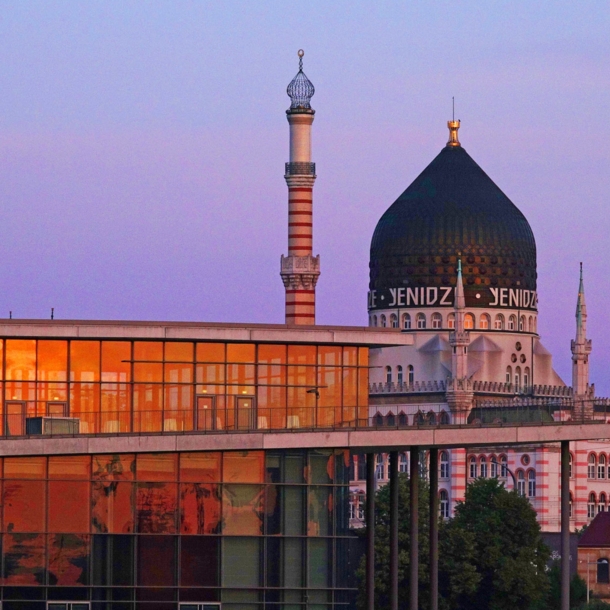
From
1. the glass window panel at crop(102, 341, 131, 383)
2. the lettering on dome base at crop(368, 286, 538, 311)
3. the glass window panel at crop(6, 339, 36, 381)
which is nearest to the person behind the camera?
the glass window panel at crop(6, 339, 36, 381)

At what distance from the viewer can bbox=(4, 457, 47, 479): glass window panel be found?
53.5m

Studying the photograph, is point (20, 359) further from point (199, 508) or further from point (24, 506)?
point (199, 508)

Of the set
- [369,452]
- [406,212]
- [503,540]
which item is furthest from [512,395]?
[369,452]

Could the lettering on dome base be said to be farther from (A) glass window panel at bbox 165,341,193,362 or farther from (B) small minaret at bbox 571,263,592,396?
(A) glass window panel at bbox 165,341,193,362

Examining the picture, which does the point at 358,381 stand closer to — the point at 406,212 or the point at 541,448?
the point at 541,448

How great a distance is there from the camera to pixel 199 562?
54.4 meters

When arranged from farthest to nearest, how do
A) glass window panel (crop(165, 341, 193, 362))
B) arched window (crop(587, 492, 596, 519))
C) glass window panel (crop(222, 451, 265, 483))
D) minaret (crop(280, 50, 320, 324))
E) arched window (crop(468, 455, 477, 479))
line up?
1. arched window (crop(587, 492, 596, 519))
2. arched window (crop(468, 455, 477, 479))
3. minaret (crop(280, 50, 320, 324))
4. glass window panel (crop(165, 341, 193, 362))
5. glass window panel (crop(222, 451, 265, 483))

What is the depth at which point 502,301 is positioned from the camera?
145250mm

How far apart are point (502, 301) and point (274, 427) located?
89556 mm

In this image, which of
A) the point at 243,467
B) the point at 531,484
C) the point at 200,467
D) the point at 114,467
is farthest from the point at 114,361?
the point at 531,484

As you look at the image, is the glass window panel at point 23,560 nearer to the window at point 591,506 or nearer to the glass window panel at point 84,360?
the glass window panel at point 84,360

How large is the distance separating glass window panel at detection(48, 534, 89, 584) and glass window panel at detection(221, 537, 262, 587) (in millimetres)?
3663

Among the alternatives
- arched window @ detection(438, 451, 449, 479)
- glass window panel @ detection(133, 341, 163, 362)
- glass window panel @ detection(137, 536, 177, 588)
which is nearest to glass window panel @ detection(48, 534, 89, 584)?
glass window panel @ detection(137, 536, 177, 588)

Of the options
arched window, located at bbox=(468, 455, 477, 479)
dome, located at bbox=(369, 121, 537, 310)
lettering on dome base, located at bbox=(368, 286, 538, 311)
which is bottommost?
arched window, located at bbox=(468, 455, 477, 479)
